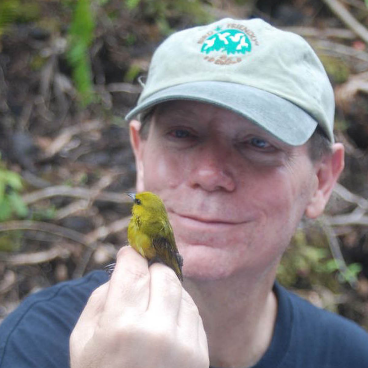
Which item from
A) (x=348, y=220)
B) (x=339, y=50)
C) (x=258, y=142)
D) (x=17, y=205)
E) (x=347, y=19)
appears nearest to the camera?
(x=258, y=142)

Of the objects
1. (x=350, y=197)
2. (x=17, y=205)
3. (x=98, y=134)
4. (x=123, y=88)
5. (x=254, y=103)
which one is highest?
(x=254, y=103)

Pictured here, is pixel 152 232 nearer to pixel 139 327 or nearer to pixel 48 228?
pixel 139 327

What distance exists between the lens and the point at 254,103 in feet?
5.86

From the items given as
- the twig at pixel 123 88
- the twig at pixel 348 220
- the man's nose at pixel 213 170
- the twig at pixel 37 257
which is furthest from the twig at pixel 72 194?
the man's nose at pixel 213 170

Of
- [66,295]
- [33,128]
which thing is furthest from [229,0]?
[66,295]

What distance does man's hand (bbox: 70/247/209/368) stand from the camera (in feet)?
3.96

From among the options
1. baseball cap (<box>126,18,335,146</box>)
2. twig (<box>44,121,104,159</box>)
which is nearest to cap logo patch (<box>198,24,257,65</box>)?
baseball cap (<box>126,18,335,146</box>)

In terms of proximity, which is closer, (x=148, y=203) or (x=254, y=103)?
(x=148, y=203)

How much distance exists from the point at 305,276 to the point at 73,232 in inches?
70.0

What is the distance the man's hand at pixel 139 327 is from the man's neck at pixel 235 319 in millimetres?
678

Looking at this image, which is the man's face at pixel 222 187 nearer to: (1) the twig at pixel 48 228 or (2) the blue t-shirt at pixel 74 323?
(2) the blue t-shirt at pixel 74 323

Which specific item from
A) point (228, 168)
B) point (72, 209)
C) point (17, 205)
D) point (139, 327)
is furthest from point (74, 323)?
point (72, 209)

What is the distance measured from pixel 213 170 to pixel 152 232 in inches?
14.1

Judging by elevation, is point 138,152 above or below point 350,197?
above
